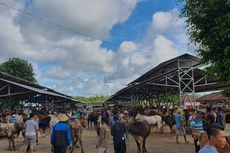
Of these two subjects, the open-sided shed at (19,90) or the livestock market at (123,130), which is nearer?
the livestock market at (123,130)

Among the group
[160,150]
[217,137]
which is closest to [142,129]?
[160,150]

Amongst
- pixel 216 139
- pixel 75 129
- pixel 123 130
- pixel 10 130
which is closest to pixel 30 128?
pixel 75 129

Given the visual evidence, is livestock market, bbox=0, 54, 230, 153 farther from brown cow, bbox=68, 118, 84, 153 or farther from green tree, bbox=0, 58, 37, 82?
green tree, bbox=0, 58, 37, 82

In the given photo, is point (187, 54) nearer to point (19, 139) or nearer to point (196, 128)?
point (19, 139)

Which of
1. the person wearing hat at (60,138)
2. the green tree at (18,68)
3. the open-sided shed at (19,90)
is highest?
the green tree at (18,68)

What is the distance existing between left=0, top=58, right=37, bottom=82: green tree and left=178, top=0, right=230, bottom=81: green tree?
45.7 m

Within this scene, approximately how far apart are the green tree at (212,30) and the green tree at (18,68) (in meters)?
45.7

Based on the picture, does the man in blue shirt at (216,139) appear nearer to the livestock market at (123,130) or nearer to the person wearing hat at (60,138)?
the livestock market at (123,130)

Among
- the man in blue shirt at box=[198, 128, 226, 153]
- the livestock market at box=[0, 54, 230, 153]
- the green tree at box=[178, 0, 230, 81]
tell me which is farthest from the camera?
the green tree at box=[178, 0, 230, 81]

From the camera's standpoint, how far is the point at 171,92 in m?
44.2

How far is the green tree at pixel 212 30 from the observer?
13.5 metres

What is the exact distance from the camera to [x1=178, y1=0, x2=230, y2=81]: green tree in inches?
531

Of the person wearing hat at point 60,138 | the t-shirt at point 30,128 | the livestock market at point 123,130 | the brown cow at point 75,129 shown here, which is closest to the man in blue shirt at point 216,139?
the livestock market at point 123,130

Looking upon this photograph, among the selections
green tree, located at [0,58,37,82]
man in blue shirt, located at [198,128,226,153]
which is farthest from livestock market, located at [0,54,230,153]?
green tree, located at [0,58,37,82]
